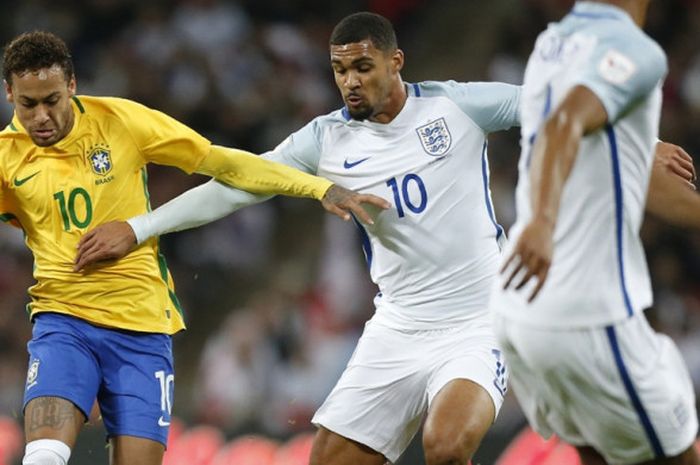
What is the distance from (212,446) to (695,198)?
13.8 ft

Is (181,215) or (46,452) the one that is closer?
→ (46,452)

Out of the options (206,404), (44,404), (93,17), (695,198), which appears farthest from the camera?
(93,17)

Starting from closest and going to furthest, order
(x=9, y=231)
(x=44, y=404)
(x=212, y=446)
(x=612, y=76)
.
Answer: (x=612, y=76) → (x=44, y=404) → (x=212, y=446) → (x=9, y=231)

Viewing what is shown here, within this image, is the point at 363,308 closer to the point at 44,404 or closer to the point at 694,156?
the point at 694,156

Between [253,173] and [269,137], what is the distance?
5.93 metres

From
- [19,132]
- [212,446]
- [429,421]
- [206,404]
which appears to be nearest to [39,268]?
[19,132]

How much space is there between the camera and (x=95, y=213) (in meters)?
5.38

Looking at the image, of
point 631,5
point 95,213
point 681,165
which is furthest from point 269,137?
point 631,5

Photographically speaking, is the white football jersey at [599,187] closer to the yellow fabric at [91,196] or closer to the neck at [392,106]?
the neck at [392,106]

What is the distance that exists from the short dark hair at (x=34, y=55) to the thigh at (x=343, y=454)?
185 cm

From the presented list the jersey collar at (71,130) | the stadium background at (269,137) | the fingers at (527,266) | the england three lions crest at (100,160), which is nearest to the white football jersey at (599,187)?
the fingers at (527,266)

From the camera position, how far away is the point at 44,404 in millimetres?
5121

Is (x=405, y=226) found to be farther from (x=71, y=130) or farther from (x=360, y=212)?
(x=71, y=130)

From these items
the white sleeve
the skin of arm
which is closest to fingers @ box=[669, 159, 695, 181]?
the skin of arm
